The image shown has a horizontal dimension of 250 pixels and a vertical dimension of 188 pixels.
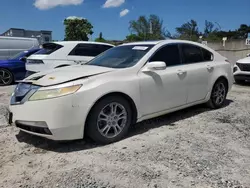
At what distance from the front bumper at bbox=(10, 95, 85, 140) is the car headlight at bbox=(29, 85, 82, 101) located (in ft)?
0.17

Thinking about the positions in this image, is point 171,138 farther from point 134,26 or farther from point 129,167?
point 134,26

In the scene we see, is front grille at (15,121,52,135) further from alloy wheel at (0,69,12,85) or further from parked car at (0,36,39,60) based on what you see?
parked car at (0,36,39,60)

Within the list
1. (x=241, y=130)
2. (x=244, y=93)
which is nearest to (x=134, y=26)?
(x=244, y=93)

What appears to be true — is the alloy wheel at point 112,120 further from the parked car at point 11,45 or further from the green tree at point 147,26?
the green tree at point 147,26

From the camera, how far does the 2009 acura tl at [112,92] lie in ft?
11.2

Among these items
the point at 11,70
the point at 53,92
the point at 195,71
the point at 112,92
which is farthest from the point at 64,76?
the point at 11,70

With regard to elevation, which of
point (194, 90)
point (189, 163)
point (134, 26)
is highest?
point (134, 26)

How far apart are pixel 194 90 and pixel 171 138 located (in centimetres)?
134

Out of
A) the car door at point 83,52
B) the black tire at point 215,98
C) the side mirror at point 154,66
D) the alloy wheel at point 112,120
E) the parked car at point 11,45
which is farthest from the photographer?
the parked car at point 11,45

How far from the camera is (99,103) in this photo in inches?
141

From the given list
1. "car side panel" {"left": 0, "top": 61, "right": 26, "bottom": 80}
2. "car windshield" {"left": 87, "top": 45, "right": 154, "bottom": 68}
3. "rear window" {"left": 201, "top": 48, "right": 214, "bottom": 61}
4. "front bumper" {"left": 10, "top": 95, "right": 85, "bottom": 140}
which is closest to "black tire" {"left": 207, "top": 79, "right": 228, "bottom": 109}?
"rear window" {"left": 201, "top": 48, "right": 214, "bottom": 61}

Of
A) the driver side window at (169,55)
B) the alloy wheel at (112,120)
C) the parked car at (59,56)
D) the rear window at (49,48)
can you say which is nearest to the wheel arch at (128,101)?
the alloy wheel at (112,120)

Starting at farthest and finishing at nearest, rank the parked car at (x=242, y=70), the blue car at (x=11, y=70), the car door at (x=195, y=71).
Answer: the blue car at (x=11, y=70) < the parked car at (x=242, y=70) < the car door at (x=195, y=71)

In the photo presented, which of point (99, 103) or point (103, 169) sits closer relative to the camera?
point (103, 169)
